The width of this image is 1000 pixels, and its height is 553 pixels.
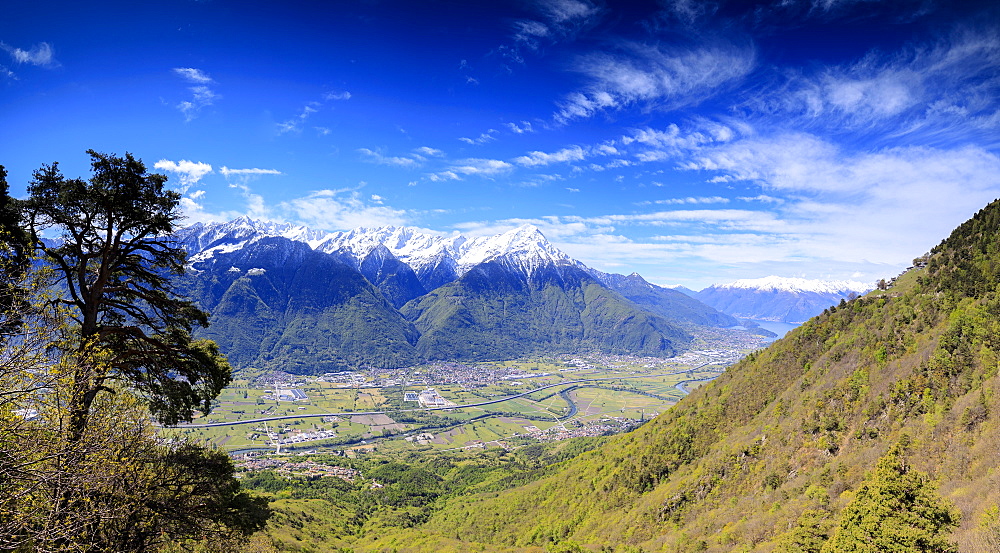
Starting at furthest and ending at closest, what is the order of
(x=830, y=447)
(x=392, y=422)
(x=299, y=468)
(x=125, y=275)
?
(x=392, y=422), (x=299, y=468), (x=830, y=447), (x=125, y=275)

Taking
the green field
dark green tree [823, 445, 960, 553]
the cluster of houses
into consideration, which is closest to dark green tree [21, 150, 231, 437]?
dark green tree [823, 445, 960, 553]

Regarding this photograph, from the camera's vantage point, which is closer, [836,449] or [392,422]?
[836,449]

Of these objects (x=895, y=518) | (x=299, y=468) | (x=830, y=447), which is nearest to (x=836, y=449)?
(x=830, y=447)

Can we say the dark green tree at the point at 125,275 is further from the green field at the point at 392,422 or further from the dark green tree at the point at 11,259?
the green field at the point at 392,422

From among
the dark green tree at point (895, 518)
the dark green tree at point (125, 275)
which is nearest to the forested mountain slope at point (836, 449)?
the dark green tree at point (895, 518)

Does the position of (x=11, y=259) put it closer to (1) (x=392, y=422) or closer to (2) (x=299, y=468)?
(2) (x=299, y=468)

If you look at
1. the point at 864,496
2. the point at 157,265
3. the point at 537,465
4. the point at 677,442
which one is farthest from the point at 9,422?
the point at 537,465
